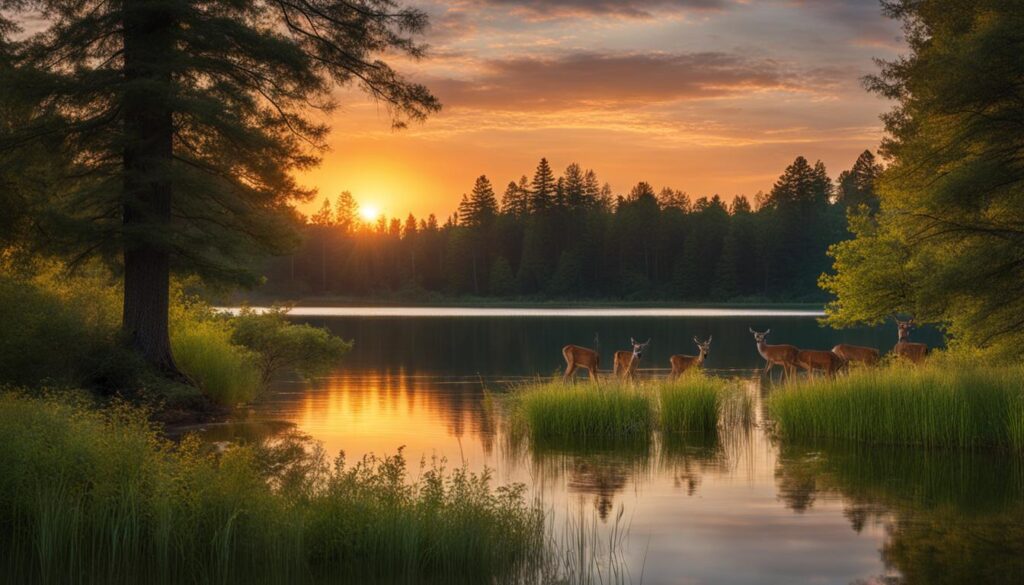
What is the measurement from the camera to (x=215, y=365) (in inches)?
948

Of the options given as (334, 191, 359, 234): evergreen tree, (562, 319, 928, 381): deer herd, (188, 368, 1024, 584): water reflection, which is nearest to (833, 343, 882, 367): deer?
(562, 319, 928, 381): deer herd

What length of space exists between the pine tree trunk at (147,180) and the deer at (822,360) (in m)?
15.6

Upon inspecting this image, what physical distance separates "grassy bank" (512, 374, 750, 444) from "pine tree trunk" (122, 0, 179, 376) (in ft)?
25.3

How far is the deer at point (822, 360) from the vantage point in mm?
27359

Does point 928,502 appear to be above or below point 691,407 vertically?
below

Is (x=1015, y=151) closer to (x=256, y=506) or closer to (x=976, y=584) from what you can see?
(x=976, y=584)

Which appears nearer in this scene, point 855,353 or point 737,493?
point 737,493

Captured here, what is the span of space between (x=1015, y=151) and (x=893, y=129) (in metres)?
8.07

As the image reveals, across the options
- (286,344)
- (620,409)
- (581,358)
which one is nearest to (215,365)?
(286,344)

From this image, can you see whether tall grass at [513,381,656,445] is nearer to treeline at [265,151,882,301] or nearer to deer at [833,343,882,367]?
deer at [833,343,882,367]

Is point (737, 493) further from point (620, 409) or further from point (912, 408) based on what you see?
point (912, 408)

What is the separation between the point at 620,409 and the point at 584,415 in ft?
2.30

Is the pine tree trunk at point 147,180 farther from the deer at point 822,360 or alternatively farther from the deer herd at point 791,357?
the deer at point 822,360

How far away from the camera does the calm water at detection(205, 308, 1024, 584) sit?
11227 millimetres
